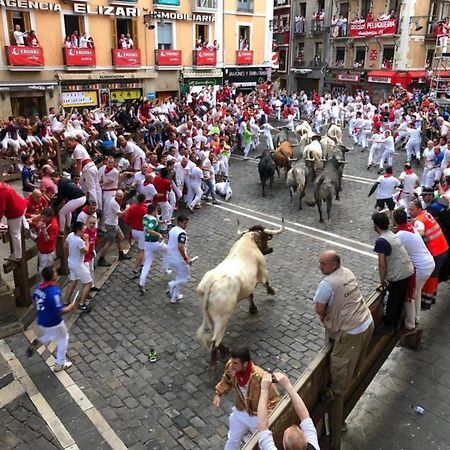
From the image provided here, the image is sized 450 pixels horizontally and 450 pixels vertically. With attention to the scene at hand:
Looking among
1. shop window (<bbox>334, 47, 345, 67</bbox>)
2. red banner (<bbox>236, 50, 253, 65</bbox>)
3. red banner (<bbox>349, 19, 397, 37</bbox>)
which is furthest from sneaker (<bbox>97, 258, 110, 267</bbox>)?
shop window (<bbox>334, 47, 345, 67</bbox>)

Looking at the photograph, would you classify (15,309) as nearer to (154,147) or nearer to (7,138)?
(7,138)

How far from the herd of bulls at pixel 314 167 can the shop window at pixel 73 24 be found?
14025 millimetres

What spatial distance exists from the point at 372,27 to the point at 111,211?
3626cm

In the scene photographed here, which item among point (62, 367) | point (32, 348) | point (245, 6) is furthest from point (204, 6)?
point (62, 367)

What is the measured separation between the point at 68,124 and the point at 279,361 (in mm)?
12555

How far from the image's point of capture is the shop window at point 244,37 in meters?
34.5

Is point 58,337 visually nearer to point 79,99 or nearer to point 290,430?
point 290,430

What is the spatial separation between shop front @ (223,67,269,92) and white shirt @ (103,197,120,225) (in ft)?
85.0

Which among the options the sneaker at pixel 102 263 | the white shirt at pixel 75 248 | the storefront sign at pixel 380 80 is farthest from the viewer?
the storefront sign at pixel 380 80

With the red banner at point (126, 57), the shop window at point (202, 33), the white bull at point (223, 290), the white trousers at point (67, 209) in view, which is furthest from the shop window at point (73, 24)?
the white bull at point (223, 290)

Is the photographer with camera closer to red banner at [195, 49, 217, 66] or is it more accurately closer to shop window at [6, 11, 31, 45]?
shop window at [6, 11, 31, 45]

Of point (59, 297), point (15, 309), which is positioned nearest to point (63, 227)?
point (15, 309)

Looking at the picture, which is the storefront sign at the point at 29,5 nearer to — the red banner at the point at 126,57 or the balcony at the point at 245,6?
the red banner at the point at 126,57

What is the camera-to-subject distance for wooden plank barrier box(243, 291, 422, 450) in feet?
13.4
